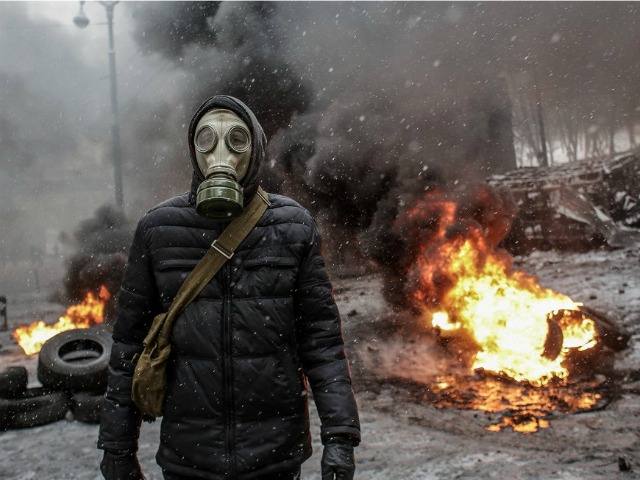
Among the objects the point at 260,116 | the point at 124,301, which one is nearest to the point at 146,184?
the point at 260,116

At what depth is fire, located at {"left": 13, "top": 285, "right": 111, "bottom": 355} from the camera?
963 centimetres

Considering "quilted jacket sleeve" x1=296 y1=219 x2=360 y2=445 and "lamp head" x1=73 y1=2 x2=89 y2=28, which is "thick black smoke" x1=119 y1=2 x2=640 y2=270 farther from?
"quilted jacket sleeve" x1=296 y1=219 x2=360 y2=445

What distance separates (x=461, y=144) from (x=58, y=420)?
11.7m

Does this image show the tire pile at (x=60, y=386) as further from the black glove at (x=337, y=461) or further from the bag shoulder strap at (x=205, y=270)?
the black glove at (x=337, y=461)

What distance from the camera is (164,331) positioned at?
5.63 ft

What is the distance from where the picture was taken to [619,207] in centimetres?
1753

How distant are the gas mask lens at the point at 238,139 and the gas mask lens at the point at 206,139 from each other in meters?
0.05

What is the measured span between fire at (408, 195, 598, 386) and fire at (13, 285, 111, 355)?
7331mm

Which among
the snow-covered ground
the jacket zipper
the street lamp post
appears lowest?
the snow-covered ground

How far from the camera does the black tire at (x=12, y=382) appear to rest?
5348 mm

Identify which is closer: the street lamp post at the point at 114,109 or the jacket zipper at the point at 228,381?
the jacket zipper at the point at 228,381

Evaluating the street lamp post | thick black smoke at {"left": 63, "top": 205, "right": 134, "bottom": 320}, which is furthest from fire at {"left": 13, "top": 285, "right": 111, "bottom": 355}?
the street lamp post

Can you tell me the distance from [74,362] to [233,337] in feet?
17.7

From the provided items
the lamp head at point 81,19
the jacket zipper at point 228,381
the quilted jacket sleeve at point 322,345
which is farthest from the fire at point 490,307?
the lamp head at point 81,19
